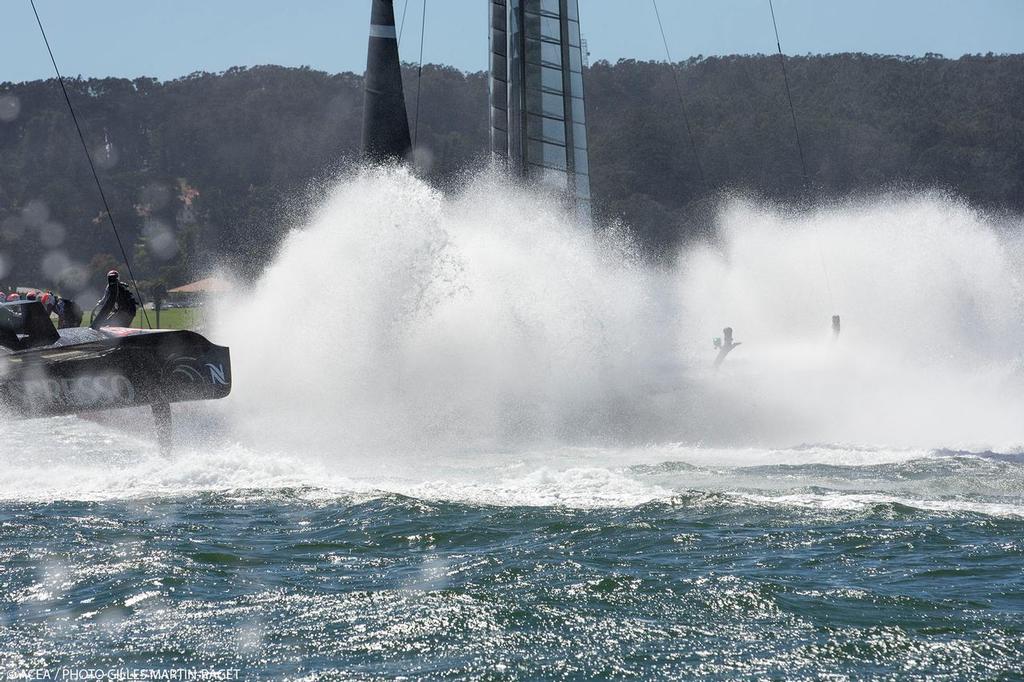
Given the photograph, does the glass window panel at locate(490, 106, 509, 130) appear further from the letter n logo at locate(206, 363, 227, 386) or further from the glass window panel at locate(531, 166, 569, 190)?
the letter n logo at locate(206, 363, 227, 386)

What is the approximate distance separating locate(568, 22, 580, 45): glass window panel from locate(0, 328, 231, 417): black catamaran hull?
10.8 meters

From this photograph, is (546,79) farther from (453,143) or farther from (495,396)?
(453,143)

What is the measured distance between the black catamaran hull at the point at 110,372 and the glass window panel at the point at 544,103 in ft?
Result: 31.6

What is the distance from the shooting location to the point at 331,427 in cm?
1439

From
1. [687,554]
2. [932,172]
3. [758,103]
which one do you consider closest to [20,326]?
[687,554]

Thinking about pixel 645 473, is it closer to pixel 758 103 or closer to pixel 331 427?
pixel 331 427

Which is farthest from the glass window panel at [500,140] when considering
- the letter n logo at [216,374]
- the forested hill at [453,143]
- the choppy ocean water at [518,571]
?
the forested hill at [453,143]

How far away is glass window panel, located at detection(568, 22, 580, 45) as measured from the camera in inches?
853

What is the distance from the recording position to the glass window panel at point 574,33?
Answer: 2167 centimetres

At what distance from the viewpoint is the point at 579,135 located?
21.9m

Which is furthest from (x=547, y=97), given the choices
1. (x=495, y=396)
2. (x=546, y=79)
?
(x=495, y=396)

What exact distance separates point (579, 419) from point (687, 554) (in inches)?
283

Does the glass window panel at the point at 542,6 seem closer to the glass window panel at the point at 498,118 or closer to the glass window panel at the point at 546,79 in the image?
the glass window panel at the point at 546,79

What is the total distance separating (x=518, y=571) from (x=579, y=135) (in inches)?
597
